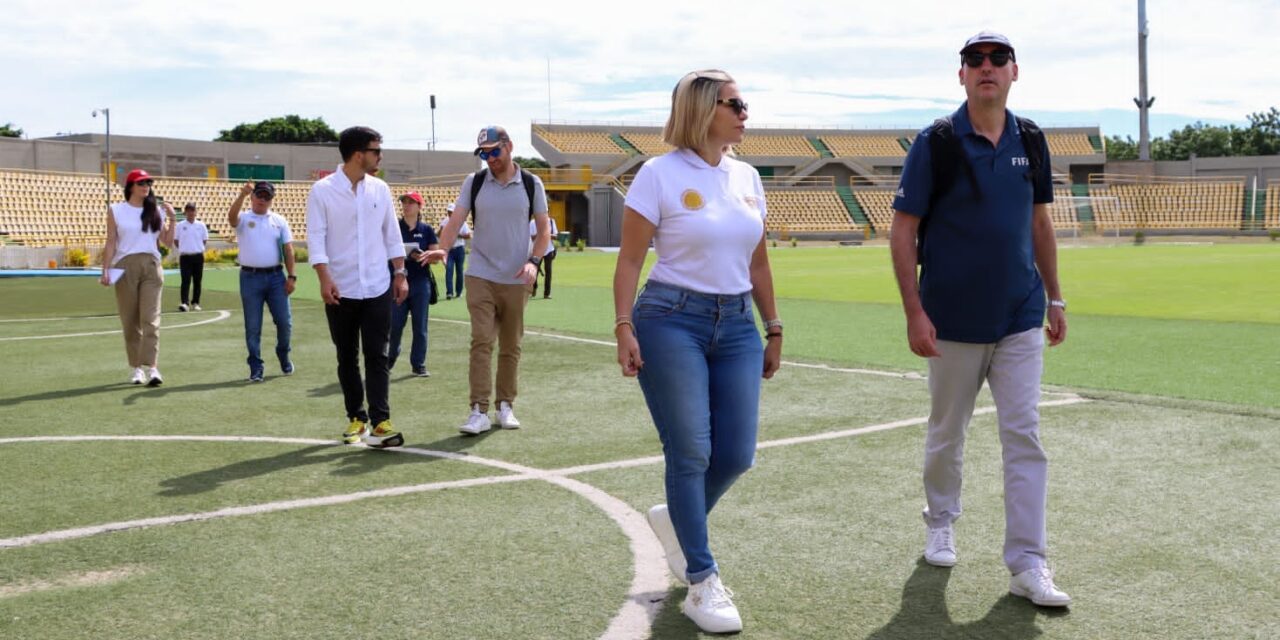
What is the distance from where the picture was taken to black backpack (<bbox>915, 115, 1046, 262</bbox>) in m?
4.73

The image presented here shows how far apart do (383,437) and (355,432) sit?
33 cm

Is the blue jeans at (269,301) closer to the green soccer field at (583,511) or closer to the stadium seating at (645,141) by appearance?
the green soccer field at (583,511)

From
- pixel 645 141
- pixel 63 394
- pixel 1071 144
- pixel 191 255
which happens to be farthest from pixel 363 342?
pixel 1071 144

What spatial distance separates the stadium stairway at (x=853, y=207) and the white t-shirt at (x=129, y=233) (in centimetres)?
6421

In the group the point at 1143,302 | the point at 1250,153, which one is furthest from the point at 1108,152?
the point at 1143,302

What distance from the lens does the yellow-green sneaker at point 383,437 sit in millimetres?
7992

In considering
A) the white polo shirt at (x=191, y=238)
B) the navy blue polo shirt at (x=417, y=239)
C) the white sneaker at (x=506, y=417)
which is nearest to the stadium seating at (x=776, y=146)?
the white polo shirt at (x=191, y=238)

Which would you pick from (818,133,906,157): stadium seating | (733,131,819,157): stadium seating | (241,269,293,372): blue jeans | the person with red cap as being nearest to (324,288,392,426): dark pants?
the person with red cap

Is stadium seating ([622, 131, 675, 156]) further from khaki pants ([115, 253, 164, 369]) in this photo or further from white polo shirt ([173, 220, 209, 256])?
khaki pants ([115, 253, 164, 369])

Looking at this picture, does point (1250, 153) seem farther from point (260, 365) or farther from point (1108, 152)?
point (260, 365)

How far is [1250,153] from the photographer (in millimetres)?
107000

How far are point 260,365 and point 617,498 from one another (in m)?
6.49

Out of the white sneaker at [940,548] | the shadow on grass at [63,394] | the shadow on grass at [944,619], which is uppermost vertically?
the white sneaker at [940,548]

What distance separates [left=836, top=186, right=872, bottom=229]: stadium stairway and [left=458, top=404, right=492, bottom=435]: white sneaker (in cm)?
6644
